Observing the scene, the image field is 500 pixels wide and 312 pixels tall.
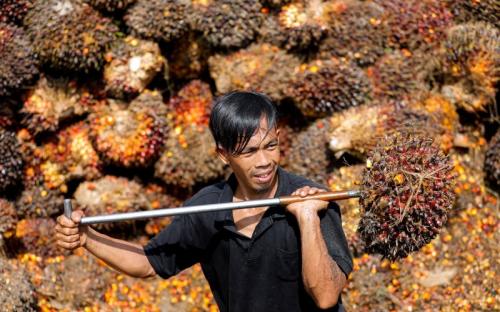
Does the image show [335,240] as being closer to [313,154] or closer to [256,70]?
[313,154]

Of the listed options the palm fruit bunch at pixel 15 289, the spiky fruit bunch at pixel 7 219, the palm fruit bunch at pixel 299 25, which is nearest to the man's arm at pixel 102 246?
the palm fruit bunch at pixel 15 289

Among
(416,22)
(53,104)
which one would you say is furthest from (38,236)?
(416,22)

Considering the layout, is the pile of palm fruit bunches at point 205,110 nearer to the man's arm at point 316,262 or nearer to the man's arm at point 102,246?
the man's arm at point 102,246

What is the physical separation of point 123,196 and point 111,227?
0.30m

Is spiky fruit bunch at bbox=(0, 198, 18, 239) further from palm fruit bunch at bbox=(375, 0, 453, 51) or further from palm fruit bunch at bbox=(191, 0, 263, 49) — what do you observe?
palm fruit bunch at bbox=(375, 0, 453, 51)

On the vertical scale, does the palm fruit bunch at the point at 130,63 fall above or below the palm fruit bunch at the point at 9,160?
above

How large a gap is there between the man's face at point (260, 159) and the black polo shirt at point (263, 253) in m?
0.12

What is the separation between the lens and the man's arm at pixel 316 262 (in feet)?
8.91

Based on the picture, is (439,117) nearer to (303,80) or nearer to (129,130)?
(303,80)

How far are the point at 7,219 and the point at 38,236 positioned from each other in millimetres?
284

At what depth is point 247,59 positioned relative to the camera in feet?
17.5

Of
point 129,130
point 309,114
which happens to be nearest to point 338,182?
point 309,114

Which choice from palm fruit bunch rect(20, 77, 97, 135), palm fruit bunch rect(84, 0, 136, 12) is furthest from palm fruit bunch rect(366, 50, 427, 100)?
palm fruit bunch rect(20, 77, 97, 135)

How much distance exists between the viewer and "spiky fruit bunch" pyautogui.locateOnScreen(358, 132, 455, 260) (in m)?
2.90
